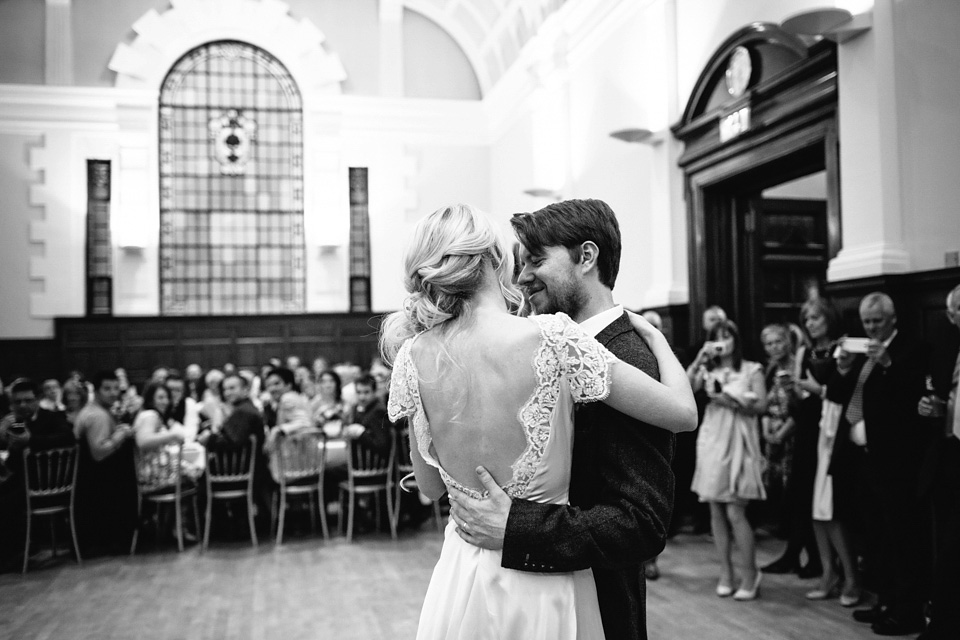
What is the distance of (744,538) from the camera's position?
4562 mm

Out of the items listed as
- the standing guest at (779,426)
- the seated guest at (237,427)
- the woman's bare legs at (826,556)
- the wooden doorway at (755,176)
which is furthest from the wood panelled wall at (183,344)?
the woman's bare legs at (826,556)

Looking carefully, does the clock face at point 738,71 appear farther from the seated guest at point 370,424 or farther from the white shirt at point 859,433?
the seated guest at point 370,424

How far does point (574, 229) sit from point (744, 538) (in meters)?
3.51

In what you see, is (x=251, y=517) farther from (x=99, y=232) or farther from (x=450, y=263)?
(x=99, y=232)

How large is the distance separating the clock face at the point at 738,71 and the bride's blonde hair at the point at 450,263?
5.37m

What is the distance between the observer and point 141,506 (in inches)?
257

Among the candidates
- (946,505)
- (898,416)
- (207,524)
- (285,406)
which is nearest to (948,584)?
(946,505)

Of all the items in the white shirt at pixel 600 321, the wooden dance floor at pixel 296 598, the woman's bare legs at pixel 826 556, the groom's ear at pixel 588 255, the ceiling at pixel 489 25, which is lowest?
the wooden dance floor at pixel 296 598

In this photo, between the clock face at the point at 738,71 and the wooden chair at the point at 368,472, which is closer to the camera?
the clock face at the point at 738,71

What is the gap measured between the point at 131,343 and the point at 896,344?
11.5 meters

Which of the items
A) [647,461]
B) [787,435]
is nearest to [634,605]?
[647,461]

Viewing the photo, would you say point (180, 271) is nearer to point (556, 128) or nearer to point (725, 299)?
point (556, 128)

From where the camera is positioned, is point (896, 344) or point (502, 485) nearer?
point (502, 485)

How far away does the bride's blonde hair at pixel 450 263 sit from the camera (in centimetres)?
148
